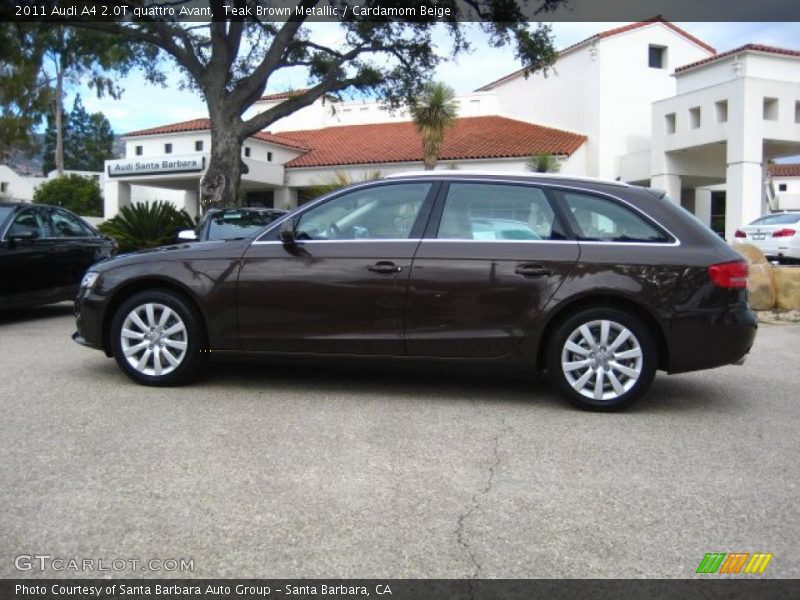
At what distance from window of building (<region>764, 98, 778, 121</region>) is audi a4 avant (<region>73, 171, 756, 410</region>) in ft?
63.5

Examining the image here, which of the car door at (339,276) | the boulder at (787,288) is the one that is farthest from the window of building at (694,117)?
the car door at (339,276)

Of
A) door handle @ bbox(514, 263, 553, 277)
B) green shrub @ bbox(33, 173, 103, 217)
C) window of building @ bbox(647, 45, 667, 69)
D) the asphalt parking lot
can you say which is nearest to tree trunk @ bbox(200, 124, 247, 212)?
the asphalt parking lot

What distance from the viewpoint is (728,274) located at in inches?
200

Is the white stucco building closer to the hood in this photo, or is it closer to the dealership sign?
the dealership sign

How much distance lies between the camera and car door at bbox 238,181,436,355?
533 centimetres

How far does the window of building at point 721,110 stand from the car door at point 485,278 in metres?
19.9

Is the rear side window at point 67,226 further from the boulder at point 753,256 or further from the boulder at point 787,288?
the boulder at point 787,288

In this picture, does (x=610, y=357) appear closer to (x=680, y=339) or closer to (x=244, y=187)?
(x=680, y=339)

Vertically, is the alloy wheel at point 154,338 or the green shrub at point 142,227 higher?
the green shrub at point 142,227

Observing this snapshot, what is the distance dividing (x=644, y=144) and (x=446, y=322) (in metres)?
25.1

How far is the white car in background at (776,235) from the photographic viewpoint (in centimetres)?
1634

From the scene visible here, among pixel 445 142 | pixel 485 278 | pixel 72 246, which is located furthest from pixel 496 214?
pixel 445 142

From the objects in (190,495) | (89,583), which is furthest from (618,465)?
(89,583)

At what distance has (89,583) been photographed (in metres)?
2.73
